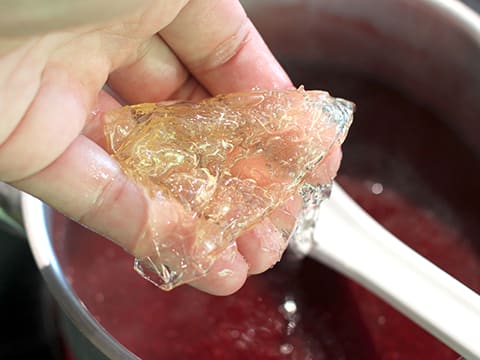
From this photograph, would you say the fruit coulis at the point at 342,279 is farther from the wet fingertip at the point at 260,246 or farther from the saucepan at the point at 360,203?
the wet fingertip at the point at 260,246

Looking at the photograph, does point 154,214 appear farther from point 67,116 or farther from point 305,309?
point 305,309

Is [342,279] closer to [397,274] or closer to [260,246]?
[397,274]

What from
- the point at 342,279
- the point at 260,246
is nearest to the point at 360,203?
the point at 342,279

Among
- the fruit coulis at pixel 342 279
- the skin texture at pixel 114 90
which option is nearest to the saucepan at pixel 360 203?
the fruit coulis at pixel 342 279

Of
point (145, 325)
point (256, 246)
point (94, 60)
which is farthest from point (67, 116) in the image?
point (145, 325)

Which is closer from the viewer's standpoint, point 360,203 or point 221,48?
point 221,48
